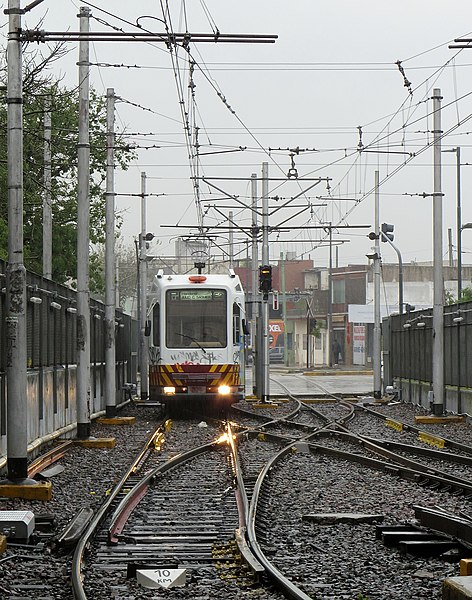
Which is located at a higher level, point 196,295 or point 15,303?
point 196,295

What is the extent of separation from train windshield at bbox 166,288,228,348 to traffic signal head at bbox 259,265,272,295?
5.94 metres

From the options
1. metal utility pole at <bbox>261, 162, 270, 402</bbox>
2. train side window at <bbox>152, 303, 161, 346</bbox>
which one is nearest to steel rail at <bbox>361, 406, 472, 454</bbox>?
metal utility pole at <bbox>261, 162, 270, 402</bbox>

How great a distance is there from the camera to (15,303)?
577 inches

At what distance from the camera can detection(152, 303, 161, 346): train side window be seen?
99.0 feet

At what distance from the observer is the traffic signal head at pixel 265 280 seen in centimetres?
3581

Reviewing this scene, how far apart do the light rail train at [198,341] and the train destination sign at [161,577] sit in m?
20.5

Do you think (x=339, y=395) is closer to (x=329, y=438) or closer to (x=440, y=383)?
(x=440, y=383)

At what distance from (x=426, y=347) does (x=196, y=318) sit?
6.76m

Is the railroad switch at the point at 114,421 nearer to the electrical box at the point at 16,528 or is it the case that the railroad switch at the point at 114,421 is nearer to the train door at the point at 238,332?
the train door at the point at 238,332

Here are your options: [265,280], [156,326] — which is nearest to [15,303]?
[156,326]

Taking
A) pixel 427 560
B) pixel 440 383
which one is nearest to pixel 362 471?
pixel 427 560

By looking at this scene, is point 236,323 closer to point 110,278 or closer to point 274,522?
point 110,278

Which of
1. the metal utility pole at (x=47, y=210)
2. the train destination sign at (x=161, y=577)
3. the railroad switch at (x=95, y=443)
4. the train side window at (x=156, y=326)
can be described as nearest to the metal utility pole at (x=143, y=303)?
the metal utility pole at (x=47, y=210)

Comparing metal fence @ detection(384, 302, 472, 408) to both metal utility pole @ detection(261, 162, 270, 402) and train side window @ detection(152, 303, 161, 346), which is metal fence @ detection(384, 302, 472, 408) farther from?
train side window @ detection(152, 303, 161, 346)
